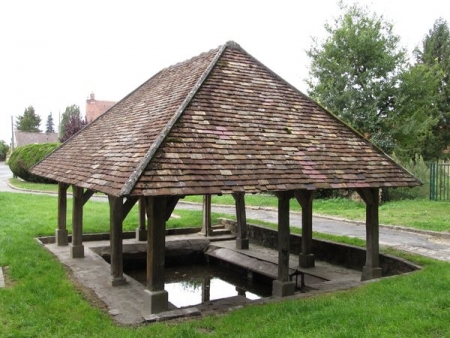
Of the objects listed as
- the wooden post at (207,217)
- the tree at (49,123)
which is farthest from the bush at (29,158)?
the tree at (49,123)

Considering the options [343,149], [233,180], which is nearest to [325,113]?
[343,149]

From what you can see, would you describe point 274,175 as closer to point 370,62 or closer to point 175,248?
point 175,248

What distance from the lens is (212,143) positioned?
731cm

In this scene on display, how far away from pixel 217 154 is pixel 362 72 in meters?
18.9

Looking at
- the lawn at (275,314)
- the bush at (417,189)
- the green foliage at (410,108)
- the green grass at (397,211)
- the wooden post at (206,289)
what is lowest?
the wooden post at (206,289)

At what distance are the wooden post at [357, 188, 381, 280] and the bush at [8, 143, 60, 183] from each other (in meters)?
23.7

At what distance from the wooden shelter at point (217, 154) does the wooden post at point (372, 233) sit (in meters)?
0.02

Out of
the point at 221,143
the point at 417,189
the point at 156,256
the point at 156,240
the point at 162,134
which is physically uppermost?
the point at 162,134

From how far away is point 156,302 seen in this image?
22.1ft

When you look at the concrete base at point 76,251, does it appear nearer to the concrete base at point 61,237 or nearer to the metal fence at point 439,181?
the concrete base at point 61,237

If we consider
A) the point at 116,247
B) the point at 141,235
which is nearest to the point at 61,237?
the point at 141,235

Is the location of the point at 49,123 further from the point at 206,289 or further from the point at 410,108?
the point at 206,289

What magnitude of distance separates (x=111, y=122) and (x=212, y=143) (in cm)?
400

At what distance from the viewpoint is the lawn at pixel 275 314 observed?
5.46m
